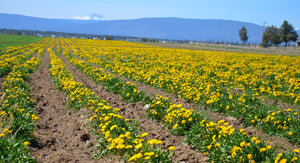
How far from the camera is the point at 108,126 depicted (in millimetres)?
5703

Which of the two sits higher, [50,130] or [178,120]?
[178,120]

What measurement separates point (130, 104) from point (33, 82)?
6674mm

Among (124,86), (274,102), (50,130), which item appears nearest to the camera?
(50,130)

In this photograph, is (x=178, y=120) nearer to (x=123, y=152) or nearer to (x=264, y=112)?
(x=123, y=152)

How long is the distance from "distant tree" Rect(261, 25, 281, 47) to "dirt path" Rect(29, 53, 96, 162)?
8166cm

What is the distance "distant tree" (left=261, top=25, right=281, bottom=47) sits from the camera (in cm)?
7825

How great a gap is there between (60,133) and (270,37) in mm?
89946

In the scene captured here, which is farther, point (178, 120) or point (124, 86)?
point (124, 86)

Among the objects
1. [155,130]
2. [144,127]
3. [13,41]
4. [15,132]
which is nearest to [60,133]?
[15,132]

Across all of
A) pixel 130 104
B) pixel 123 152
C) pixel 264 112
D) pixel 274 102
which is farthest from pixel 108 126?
pixel 274 102

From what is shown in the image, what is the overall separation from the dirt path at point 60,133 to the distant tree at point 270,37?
268ft

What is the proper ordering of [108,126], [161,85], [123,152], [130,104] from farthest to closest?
[161,85] < [130,104] < [108,126] < [123,152]

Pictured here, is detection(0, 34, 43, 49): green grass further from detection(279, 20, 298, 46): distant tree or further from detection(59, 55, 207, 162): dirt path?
detection(279, 20, 298, 46): distant tree

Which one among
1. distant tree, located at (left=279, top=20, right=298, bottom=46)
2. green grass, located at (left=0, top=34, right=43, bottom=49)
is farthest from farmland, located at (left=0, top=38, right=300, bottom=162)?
distant tree, located at (left=279, top=20, right=298, bottom=46)
